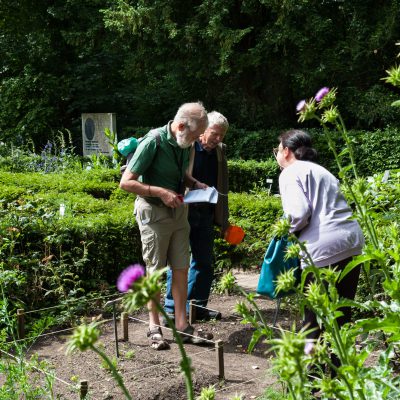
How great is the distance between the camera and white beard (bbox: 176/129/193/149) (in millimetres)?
4945

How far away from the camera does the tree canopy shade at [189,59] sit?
1872 centimetres

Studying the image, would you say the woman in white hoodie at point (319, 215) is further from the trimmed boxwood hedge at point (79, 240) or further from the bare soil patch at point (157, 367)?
the trimmed boxwood hedge at point (79, 240)

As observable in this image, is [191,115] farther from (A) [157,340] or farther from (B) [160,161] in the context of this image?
(A) [157,340]

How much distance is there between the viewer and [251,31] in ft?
66.7

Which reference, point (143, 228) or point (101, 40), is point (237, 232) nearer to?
point (143, 228)

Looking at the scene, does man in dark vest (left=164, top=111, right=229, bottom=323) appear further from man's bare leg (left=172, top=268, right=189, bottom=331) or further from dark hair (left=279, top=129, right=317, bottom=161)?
dark hair (left=279, top=129, right=317, bottom=161)

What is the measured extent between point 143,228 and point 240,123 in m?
16.7

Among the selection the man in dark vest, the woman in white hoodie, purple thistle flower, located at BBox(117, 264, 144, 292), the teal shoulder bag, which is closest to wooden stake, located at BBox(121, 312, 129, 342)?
the man in dark vest

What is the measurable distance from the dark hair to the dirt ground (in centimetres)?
94

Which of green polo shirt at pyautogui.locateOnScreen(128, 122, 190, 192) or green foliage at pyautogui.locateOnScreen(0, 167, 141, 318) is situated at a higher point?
green polo shirt at pyautogui.locateOnScreen(128, 122, 190, 192)

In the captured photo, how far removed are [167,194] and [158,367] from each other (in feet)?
3.88

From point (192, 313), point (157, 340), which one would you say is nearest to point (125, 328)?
point (157, 340)

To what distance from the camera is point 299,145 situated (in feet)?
13.8

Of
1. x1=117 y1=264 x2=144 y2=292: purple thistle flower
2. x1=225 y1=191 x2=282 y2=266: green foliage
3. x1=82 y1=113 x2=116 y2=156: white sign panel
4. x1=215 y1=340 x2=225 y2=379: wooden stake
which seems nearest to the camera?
x1=117 y1=264 x2=144 y2=292: purple thistle flower
